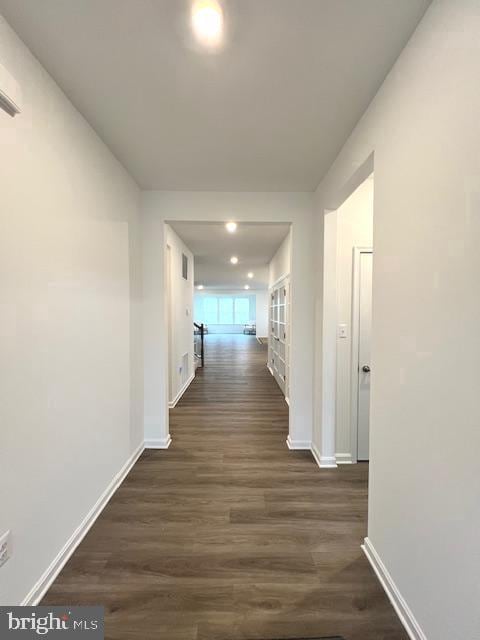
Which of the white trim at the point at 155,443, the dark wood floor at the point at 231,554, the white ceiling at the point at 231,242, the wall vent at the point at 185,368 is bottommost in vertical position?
the dark wood floor at the point at 231,554

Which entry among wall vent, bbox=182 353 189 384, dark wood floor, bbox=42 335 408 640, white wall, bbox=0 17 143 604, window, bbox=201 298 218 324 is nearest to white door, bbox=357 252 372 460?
dark wood floor, bbox=42 335 408 640

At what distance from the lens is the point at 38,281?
1390 mm

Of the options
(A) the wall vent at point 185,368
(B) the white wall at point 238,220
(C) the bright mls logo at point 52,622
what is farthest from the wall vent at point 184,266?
(C) the bright mls logo at point 52,622

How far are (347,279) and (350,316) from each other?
14.0 inches

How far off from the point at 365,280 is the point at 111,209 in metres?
2.30

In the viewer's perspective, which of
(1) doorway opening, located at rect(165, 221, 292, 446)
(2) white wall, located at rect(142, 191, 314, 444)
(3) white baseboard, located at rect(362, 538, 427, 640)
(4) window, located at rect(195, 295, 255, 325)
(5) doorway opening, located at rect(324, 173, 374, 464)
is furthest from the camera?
(4) window, located at rect(195, 295, 255, 325)

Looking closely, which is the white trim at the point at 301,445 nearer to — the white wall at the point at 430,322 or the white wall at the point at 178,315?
the white wall at the point at 430,322

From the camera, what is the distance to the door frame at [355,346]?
2627mm

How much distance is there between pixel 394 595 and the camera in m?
1.38

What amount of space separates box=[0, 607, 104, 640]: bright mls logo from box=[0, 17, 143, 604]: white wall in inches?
2.8

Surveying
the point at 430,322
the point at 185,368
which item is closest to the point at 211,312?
the point at 185,368

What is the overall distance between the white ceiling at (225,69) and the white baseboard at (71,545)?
2.59m

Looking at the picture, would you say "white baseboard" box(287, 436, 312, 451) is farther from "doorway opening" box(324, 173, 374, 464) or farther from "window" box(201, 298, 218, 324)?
"window" box(201, 298, 218, 324)

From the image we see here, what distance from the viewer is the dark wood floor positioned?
1.32m
